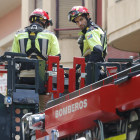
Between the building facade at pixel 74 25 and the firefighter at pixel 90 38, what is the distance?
18.1 ft

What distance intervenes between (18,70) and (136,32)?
6.89 meters

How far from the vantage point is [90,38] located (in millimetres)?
6492

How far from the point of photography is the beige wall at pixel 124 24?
40.8 feet

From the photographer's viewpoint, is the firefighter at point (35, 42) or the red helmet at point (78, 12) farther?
the red helmet at point (78, 12)

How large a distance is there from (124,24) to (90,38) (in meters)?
6.70

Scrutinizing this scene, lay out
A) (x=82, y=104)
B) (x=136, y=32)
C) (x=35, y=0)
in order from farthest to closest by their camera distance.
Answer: (x=35, y=0)
(x=136, y=32)
(x=82, y=104)

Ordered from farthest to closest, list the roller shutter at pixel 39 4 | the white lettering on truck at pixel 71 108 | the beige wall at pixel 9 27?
the beige wall at pixel 9 27
the roller shutter at pixel 39 4
the white lettering on truck at pixel 71 108

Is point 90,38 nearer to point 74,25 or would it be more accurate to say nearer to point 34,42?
point 34,42

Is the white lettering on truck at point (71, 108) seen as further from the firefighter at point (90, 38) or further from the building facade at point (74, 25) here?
the building facade at point (74, 25)

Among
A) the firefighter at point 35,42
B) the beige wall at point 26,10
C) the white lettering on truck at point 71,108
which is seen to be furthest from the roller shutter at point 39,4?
the white lettering on truck at point 71,108

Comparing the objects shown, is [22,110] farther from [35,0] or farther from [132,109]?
[35,0]

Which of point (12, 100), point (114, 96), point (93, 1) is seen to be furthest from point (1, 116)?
point (93, 1)

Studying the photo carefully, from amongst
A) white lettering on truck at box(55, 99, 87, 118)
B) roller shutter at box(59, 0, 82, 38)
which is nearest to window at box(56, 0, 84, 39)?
roller shutter at box(59, 0, 82, 38)

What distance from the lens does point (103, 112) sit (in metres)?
3.69
